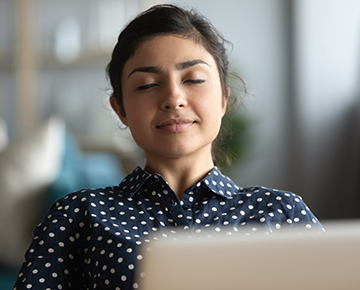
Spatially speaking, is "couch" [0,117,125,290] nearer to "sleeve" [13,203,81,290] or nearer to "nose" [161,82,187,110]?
"sleeve" [13,203,81,290]

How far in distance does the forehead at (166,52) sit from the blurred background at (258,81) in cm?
216

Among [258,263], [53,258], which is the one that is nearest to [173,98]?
[53,258]

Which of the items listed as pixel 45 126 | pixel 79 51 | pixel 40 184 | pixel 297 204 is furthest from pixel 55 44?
pixel 297 204

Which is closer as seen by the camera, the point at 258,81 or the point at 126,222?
the point at 126,222

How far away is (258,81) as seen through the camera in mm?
3404

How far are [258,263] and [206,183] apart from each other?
Answer: 0.60 meters

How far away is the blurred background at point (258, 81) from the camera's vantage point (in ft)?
10.6

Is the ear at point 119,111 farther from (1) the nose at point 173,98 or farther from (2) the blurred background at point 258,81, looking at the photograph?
(2) the blurred background at point 258,81

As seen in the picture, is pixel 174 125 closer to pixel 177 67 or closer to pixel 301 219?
pixel 177 67

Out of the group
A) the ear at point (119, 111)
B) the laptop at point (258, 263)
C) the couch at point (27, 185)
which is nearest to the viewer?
the laptop at point (258, 263)

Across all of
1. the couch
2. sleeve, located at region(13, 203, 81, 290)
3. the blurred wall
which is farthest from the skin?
the blurred wall

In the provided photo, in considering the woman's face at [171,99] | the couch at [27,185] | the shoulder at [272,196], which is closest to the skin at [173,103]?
the woman's face at [171,99]

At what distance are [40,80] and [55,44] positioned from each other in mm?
315

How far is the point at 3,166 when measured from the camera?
1.58 m
